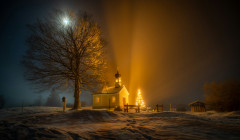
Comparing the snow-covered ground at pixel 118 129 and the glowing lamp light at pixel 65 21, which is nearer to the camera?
the snow-covered ground at pixel 118 129

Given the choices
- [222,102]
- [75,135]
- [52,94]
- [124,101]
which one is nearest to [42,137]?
[75,135]

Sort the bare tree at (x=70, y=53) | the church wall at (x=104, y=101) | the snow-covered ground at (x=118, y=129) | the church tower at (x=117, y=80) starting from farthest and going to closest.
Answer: the church tower at (x=117, y=80) → the church wall at (x=104, y=101) → the bare tree at (x=70, y=53) → the snow-covered ground at (x=118, y=129)

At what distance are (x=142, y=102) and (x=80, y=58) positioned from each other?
20.3 meters

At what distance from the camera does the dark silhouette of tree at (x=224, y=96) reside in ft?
54.5

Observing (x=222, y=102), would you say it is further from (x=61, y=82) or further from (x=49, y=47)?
(x=49, y=47)

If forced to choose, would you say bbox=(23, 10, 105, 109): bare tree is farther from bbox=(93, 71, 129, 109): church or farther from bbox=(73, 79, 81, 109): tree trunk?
bbox=(93, 71, 129, 109): church

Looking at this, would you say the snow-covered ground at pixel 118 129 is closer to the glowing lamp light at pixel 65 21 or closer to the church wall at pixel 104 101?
the glowing lamp light at pixel 65 21

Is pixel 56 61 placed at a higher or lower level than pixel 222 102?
higher

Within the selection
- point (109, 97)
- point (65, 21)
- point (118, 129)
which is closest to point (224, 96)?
point (118, 129)

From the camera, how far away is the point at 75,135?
468cm

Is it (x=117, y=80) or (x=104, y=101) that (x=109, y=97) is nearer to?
(x=104, y=101)

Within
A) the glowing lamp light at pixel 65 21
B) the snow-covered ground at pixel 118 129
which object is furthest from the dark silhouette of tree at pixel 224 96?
the glowing lamp light at pixel 65 21

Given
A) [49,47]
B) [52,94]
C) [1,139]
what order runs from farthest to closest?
[52,94] → [49,47] → [1,139]

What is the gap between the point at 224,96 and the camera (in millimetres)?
17328
